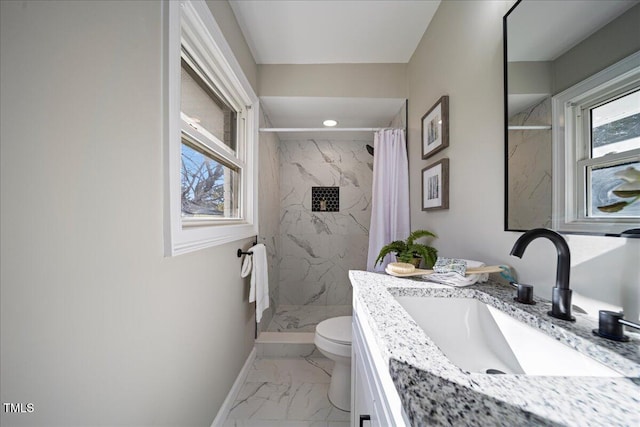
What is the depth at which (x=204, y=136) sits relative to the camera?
1316 mm

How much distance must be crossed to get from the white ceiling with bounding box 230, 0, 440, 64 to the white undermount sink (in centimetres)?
177

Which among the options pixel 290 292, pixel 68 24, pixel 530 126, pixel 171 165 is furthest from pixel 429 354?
pixel 290 292

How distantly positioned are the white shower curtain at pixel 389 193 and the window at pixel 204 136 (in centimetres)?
104

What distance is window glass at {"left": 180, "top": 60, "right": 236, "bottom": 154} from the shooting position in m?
1.23

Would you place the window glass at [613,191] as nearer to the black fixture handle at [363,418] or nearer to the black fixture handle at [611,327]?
the black fixture handle at [611,327]

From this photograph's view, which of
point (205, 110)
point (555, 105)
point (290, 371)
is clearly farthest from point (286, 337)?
point (555, 105)

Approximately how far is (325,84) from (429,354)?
7.38 feet

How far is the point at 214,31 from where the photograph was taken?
4.30 feet

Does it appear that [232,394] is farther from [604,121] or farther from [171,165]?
[604,121]

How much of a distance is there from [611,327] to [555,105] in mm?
635


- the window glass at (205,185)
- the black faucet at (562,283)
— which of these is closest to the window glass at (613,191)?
the black faucet at (562,283)

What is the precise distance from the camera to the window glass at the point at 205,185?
122 cm

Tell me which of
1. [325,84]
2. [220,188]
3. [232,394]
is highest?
[325,84]

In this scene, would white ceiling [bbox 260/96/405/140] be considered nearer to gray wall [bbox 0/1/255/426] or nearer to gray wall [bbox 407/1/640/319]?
gray wall [bbox 407/1/640/319]
